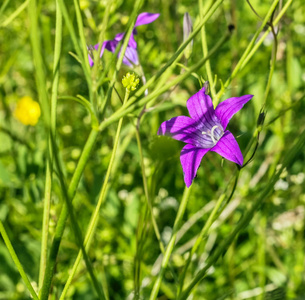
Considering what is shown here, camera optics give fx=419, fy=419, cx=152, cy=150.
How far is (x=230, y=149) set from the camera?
646 millimetres

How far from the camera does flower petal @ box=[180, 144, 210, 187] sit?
0.65m

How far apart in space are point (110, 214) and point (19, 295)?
374 mm

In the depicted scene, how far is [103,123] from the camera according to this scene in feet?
1.92

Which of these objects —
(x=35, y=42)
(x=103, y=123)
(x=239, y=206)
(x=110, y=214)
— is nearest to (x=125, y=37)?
(x=103, y=123)

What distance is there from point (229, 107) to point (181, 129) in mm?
95

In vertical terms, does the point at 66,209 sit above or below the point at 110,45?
below

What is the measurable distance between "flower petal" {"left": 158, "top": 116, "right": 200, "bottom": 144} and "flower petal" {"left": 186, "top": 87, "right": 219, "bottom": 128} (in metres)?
0.02

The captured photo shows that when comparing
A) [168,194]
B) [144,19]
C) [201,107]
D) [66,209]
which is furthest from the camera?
[168,194]

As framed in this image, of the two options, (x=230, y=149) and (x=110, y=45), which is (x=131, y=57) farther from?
(x=230, y=149)

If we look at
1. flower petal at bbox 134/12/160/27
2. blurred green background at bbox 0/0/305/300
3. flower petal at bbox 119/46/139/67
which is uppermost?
flower petal at bbox 134/12/160/27

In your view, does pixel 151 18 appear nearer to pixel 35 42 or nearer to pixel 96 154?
pixel 35 42

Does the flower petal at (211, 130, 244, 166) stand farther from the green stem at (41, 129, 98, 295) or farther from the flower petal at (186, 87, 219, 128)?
the green stem at (41, 129, 98, 295)

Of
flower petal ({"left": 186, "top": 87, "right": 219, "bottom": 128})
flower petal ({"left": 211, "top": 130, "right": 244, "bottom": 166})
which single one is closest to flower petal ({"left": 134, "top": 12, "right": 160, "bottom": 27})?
flower petal ({"left": 186, "top": 87, "right": 219, "bottom": 128})

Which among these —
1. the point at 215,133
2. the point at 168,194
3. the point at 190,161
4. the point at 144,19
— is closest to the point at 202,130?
the point at 215,133
